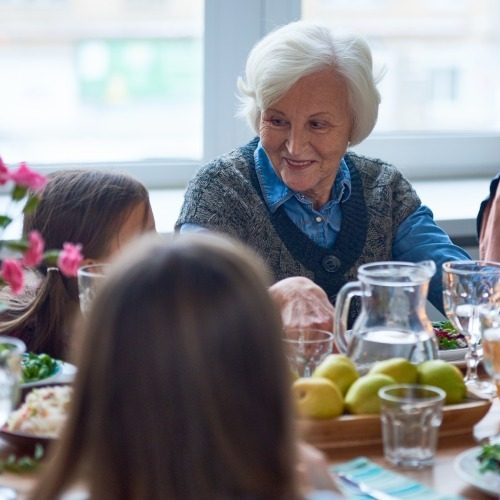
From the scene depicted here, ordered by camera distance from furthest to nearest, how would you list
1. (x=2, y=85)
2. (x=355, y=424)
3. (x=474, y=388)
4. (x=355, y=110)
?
(x=2, y=85)
(x=355, y=110)
(x=474, y=388)
(x=355, y=424)

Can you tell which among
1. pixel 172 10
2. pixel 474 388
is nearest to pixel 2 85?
pixel 172 10

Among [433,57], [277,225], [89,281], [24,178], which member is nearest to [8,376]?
[24,178]

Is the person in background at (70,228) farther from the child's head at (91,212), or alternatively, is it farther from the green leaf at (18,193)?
the green leaf at (18,193)

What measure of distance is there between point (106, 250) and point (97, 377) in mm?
1140

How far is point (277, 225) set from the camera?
2.52m

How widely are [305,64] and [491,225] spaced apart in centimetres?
55

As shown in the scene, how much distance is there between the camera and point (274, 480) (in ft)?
3.46

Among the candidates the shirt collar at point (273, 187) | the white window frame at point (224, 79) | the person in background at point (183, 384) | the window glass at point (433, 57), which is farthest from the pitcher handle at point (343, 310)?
the window glass at point (433, 57)

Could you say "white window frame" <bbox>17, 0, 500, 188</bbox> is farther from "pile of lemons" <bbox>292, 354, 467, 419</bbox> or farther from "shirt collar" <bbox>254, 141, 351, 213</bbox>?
"pile of lemons" <bbox>292, 354, 467, 419</bbox>

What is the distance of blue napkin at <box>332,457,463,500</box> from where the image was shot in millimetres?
1432

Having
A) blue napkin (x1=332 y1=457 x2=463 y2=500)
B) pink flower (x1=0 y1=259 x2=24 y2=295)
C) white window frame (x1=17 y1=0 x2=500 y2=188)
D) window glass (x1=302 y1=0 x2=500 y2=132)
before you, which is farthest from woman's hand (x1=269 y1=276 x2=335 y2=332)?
window glass (x1=302 y1=0 x2=500 y2=132)

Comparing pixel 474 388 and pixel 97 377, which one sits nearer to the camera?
pixel 97 377

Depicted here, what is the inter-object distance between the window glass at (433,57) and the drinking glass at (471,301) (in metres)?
1.76

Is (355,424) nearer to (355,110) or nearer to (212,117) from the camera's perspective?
(355,110)
